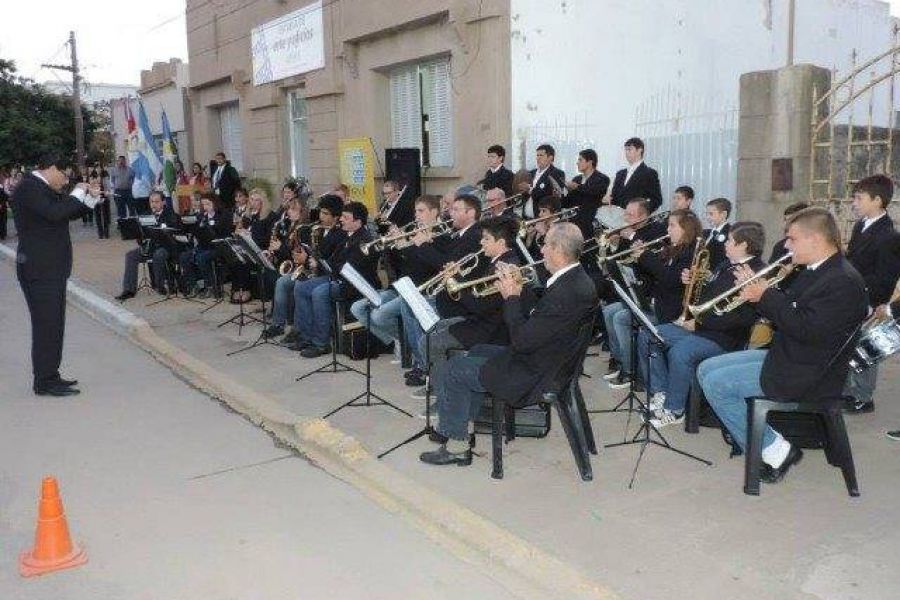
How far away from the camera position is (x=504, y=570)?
4.02 m

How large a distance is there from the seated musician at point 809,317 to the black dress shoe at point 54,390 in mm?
5707

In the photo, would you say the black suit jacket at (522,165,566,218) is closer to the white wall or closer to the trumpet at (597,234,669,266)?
the white wall

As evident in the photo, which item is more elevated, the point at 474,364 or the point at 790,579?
the point at 474,364

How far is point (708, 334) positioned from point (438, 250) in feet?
8.87

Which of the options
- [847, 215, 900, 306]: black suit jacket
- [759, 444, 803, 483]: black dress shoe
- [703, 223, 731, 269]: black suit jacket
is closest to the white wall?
[703, 223, 731, 269]: black suit jacket

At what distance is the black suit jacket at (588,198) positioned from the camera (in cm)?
953

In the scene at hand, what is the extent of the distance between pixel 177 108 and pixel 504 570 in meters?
24.7

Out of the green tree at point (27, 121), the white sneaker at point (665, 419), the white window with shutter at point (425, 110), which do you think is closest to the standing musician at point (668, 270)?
the white sneaker at point (665, 419)

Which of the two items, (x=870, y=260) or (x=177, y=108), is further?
(x=177, y=108)

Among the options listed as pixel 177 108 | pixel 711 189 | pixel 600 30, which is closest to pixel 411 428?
pixel 711 189

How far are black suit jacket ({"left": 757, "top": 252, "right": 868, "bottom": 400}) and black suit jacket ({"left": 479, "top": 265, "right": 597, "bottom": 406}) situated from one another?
3.38 ft

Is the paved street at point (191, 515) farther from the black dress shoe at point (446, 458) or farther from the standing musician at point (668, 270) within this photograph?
the standing musician at point (668, 270)

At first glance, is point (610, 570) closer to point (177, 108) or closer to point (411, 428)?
point (411, 428)

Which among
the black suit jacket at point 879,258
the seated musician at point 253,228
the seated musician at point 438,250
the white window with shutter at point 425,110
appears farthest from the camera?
the white window with shutter at point 425,110
